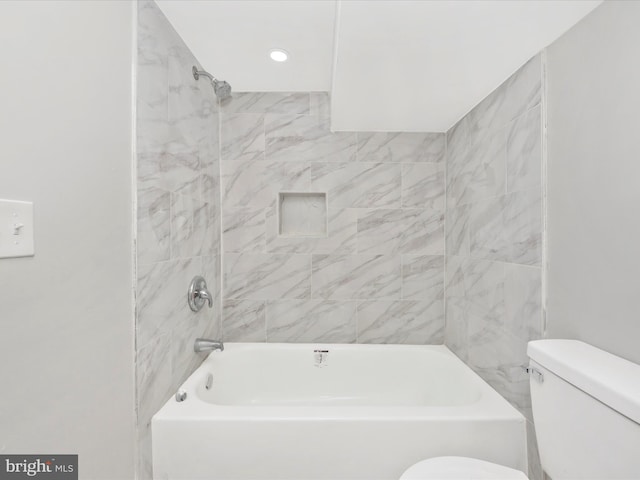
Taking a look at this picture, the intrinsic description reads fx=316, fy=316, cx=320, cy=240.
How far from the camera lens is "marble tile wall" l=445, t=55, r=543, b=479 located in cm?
126

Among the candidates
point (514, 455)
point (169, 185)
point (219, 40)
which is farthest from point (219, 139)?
point (514, 455)

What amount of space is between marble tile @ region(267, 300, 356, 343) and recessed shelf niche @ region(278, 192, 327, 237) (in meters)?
0.50

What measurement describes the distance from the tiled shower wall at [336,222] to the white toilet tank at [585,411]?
1.14 metres

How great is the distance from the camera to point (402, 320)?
2180mm

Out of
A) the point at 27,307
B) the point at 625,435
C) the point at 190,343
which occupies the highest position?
the point at 27,307

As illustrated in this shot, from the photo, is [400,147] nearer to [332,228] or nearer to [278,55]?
[332,228]

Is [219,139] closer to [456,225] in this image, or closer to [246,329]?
[246,329]

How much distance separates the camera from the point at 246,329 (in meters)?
2.19

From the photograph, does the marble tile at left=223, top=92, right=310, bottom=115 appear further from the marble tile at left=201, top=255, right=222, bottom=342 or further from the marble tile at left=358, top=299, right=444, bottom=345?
the marble tile at left=358, top=299, right=444, bottom=345

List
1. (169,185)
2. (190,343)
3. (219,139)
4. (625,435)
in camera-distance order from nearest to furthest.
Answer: (625,435)
(169,185)
(190,343)
(219,139)

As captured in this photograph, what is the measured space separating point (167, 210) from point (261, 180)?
2.77 ft

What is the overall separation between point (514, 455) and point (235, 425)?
1088mm

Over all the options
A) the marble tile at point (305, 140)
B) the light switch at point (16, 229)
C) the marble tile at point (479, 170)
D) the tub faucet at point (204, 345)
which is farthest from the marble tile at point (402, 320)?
the light switch at point (16, 229)

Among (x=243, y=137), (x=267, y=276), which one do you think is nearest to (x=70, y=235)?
(x=267, y=276)
